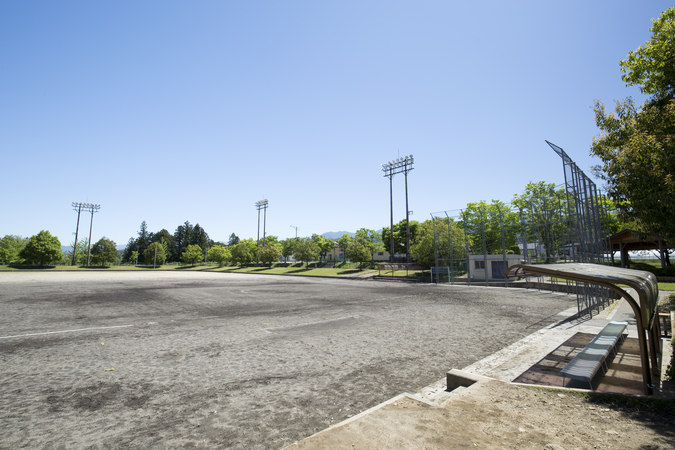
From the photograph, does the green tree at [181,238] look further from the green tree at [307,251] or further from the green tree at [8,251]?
the green tree at [307,251]

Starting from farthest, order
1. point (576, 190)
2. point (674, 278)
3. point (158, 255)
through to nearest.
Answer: point (158, 255) < point (674, 278) < point (576, 190)

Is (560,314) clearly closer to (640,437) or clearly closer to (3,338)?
(640,437)

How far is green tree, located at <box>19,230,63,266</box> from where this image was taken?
62.9 m

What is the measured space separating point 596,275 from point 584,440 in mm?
2104

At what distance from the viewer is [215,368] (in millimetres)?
5777

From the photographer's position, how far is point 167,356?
652 centimetres

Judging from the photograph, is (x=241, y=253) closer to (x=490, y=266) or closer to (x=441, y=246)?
(x=441, y=246)

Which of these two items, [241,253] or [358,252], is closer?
[358,252]

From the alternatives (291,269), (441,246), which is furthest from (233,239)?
(441,246)

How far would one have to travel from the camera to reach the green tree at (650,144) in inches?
251

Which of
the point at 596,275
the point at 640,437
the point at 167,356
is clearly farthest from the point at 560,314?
the point at 167,356

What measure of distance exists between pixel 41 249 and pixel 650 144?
282 feet

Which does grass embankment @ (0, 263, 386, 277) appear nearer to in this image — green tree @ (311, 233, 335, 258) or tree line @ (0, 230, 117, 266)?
tree line @ (0, 230, 117, 266)

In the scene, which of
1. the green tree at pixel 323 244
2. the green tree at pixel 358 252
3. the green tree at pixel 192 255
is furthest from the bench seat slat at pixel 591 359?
the green tree at pixel 192 255
